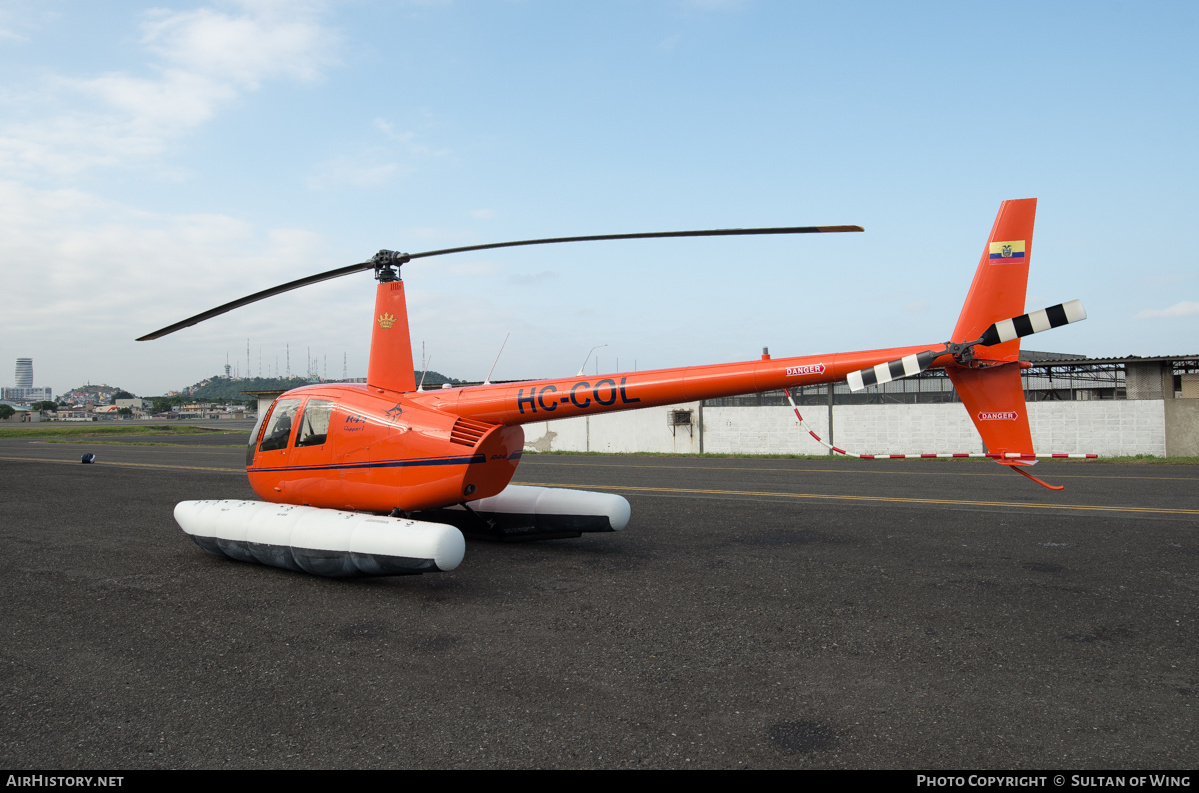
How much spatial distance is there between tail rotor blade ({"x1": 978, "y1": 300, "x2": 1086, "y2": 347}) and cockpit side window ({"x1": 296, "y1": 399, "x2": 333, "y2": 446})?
7.57 meters

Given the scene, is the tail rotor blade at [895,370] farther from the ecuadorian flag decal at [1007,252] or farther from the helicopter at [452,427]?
the ecuadorian flag decal at [1007,252]

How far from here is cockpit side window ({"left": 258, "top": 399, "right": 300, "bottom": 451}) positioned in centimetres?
902

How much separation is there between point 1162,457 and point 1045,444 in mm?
3029

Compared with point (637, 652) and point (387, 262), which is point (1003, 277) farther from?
point (387, 262)

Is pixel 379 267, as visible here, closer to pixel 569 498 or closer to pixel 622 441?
pixel 569 498

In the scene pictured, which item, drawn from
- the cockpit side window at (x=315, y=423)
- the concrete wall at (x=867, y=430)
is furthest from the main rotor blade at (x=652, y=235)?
the concrete wall at (x=867, y=430)

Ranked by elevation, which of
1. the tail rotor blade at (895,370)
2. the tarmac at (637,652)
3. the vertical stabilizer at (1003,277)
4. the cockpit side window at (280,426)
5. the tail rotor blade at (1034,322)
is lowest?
the tarmac at (637,652)

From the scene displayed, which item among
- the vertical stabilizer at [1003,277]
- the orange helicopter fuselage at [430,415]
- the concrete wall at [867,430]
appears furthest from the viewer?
the concrete wall at [867,430]

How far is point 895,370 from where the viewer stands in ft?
21.8

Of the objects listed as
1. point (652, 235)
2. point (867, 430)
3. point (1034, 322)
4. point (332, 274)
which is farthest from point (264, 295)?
point (867, 430)

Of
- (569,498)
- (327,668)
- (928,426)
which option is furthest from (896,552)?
(928,426)

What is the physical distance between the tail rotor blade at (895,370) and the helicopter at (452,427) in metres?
0.02

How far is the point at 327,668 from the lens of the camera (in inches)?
199

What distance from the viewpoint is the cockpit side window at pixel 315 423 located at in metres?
8.67
